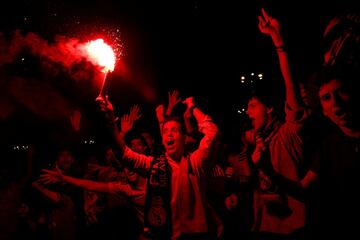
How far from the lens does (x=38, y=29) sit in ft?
25.7

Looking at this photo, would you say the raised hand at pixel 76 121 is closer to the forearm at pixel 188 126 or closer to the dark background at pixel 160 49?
the dark background at pixel 160 49

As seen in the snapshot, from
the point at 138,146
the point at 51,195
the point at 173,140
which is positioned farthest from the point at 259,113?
the point at 51,195

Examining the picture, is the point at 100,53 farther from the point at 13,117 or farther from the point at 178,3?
the point at 13,117

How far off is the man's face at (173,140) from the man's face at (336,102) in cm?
219

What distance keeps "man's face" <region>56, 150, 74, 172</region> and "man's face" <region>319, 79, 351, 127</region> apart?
5.11m

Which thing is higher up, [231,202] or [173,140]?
[173,140]

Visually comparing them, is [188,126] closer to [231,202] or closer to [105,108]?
[231,202]

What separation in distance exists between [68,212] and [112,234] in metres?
1.30

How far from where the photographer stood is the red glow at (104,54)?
5047 millimetres

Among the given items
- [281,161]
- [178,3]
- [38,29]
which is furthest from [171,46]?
[281,161]

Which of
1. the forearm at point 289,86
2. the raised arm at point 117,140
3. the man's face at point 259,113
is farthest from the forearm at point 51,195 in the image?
the forearm at point 289,86

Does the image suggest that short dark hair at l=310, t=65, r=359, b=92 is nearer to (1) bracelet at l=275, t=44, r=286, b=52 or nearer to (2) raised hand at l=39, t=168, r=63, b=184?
(1) bracelet at l=275, t=44, r=286, b=52

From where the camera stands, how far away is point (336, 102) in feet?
11.7

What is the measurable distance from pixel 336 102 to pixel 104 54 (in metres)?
3.30
